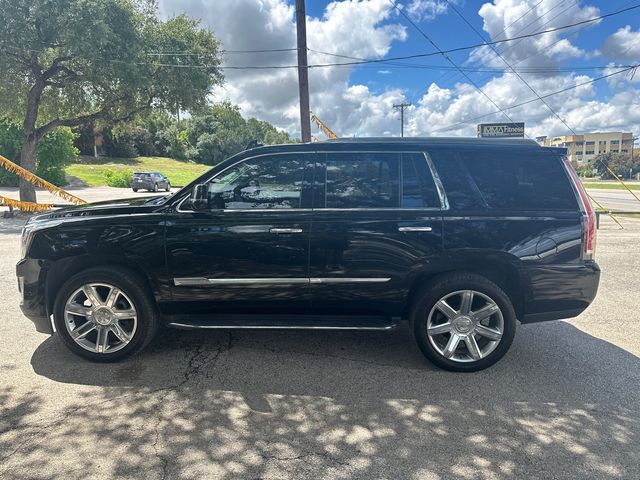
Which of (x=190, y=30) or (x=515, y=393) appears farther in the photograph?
(x=190, y=30)

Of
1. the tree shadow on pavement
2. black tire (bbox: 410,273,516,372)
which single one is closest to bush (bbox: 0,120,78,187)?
the tree shadow on pavement

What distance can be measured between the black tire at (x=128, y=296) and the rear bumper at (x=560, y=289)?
324 centimetres

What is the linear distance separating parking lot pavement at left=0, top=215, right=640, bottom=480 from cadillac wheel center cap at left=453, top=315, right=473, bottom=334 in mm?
385

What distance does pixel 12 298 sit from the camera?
5.52 meters

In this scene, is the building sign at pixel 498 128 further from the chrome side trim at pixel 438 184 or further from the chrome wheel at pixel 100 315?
the chrome wheel at pixel 100 315

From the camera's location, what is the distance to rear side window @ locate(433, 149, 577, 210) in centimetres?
362

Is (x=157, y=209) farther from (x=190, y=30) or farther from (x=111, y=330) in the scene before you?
(x=190, y=30)

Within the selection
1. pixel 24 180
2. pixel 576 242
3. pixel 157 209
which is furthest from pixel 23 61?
pixel 576 242

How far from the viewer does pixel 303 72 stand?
1155 centimetres

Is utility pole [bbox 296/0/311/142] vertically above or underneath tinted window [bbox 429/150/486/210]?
above

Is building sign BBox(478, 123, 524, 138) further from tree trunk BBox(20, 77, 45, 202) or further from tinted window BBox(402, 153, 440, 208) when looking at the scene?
tree trunk BBox(20, 77, 45, 202)

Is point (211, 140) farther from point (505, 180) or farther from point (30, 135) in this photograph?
point (505, 180)

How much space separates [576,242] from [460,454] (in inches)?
80.7

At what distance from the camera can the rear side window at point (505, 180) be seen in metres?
3.62
